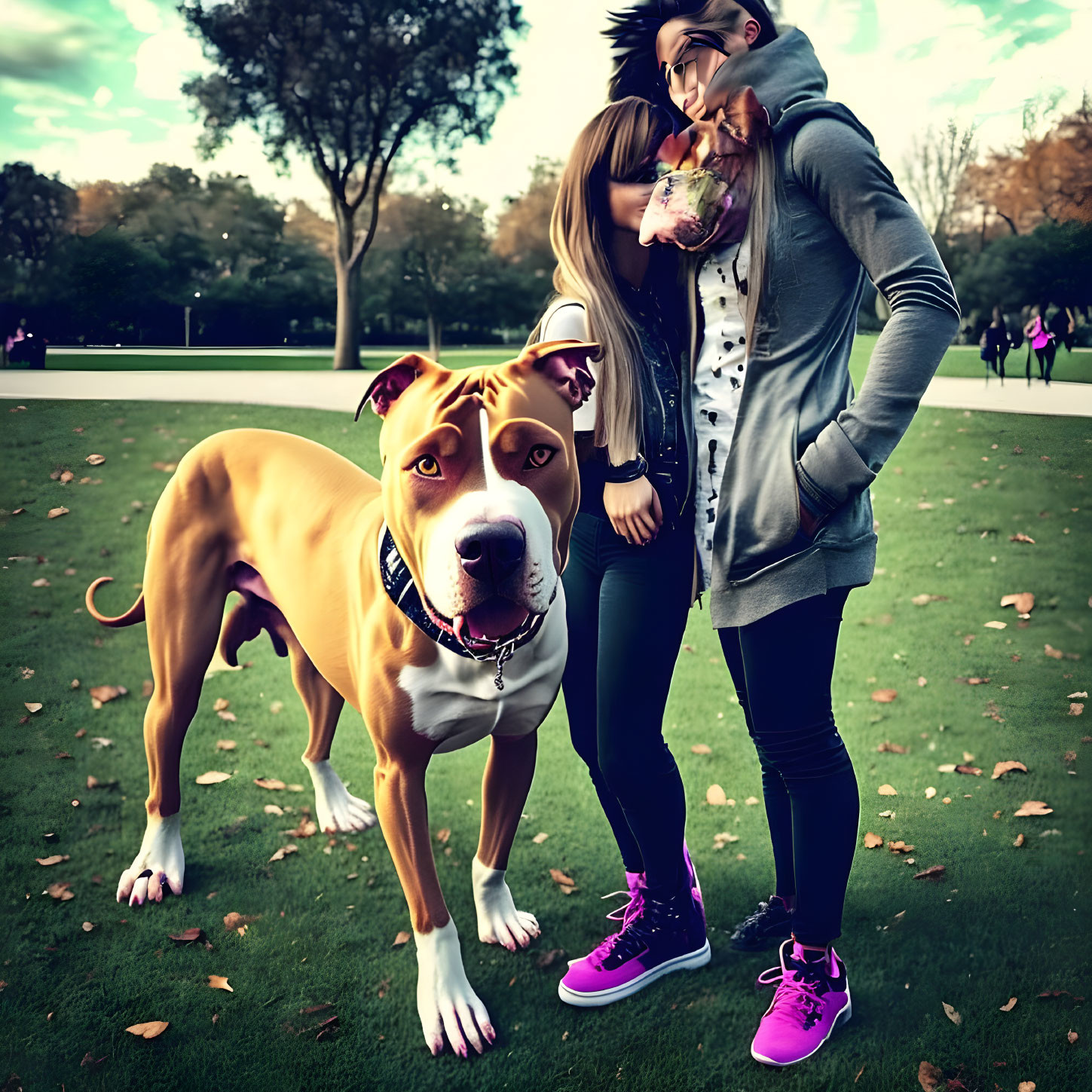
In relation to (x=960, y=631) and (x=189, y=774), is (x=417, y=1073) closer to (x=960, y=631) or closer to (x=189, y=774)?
(x=189, y=774)

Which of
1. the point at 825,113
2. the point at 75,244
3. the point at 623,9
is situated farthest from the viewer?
the point at 75,244

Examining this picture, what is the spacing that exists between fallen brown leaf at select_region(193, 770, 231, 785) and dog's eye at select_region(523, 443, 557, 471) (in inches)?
98.1

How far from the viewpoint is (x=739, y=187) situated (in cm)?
232

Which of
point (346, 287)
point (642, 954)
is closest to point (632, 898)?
point (642, 954)

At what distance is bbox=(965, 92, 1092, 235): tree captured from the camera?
4422 mm

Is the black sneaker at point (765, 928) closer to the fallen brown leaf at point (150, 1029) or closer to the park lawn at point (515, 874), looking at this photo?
the park lawn at point (515, 874)

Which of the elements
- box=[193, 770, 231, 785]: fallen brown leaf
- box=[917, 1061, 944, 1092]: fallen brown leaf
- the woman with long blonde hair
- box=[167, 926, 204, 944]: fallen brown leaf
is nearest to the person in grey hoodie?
the woman with long blonde hair

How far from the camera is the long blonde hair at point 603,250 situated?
7.89 ft

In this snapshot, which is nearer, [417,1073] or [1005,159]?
[417,1073]

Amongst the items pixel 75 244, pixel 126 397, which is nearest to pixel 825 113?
pixel 75 244

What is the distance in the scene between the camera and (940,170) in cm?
440

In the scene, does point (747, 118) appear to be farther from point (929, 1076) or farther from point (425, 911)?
point (929, 1076)

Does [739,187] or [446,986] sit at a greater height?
[739,187]

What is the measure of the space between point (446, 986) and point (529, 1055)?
29 centimetres
